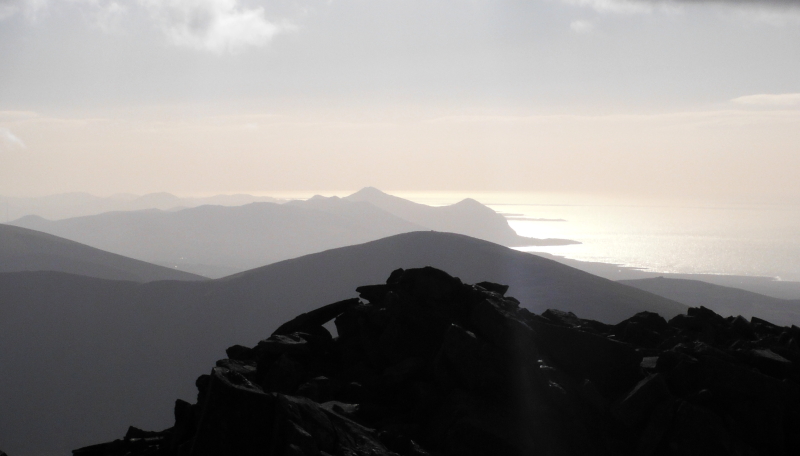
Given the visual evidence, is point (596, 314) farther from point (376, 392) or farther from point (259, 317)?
point (376, 392)

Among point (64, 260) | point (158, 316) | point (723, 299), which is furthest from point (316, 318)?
point (723, 299)

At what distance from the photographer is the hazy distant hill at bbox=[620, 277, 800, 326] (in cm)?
9888

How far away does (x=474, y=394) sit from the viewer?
10469 millimetres

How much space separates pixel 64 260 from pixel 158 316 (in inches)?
1963

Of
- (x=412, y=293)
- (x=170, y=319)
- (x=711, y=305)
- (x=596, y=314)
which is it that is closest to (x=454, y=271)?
(x=596, y=314)

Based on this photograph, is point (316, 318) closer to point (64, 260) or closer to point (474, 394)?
point (474, 394)

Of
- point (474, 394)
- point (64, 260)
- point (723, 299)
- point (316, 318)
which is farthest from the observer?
point (723, 299)

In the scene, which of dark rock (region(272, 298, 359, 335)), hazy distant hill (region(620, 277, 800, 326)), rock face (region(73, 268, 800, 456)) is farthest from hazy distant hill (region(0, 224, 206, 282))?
rock face (region(73, 268, 800, 456))

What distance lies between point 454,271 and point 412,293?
45687mm

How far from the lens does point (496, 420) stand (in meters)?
9.83

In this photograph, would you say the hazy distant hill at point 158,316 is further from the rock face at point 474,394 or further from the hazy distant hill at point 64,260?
the rock face at point 474,394

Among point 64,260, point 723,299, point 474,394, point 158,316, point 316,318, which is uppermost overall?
point 316,318

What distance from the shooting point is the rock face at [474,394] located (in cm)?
884

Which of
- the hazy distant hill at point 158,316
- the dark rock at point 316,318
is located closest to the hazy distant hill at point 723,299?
the hazy distant hill at point 158,316
